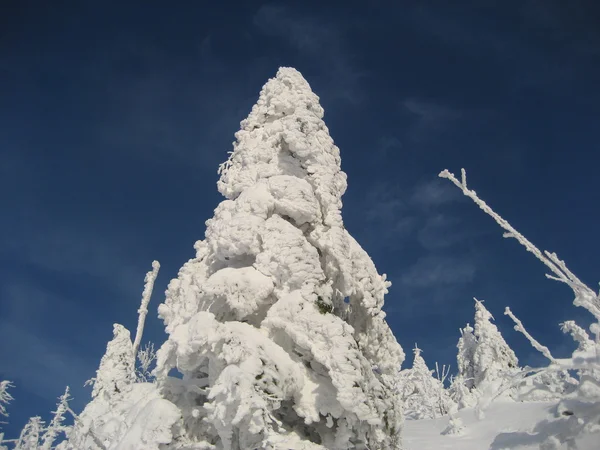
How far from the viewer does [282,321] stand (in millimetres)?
6793

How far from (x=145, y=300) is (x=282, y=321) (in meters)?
12.2

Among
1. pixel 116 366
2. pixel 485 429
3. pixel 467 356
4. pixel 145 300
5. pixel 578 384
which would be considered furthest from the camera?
pixel 467 356

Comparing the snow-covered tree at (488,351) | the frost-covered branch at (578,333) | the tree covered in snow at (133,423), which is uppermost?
the snow-covered tree at (488,351)

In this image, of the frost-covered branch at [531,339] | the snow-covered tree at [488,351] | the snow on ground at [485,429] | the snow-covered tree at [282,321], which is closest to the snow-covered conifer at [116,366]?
the snow-covered tree at [282,321]

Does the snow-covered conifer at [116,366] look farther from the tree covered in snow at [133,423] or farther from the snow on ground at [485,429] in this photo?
the snow on ground at [485,429]

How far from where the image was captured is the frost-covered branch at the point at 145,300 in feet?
53.1

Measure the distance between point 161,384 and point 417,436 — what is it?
49.0 feet

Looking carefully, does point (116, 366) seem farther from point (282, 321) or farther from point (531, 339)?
point (531, 339)

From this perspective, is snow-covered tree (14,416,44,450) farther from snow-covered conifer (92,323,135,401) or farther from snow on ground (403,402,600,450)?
snow on ground (403,402,600,450)

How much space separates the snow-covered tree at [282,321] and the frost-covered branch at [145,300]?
890 cm

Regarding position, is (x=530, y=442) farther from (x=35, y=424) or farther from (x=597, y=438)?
(x=35, y=424)

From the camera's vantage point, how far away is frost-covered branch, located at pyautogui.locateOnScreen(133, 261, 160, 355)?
16.2m

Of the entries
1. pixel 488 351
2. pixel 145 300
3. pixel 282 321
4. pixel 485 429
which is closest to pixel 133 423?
pixel 282 321

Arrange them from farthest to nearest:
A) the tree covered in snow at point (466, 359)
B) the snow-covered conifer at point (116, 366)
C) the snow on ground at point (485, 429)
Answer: the tree covered in snow at point (466, 359) → the snow-covered conifer at point (116, 366) → the snow on ground at point (485, 429)
